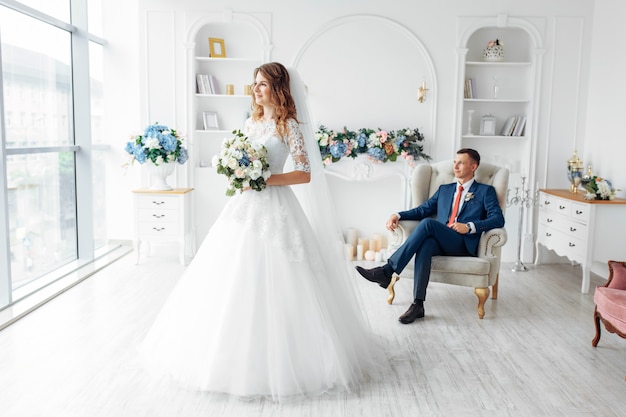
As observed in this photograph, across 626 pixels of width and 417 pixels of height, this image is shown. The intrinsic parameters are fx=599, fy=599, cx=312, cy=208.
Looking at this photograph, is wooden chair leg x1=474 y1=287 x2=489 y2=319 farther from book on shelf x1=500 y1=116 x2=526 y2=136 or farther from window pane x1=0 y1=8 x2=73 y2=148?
window pane x1=0 y1=8 x2=73 y2=148

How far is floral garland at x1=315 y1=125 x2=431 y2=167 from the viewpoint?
6168mm

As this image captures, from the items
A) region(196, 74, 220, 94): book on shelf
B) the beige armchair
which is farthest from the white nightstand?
the beige armchair

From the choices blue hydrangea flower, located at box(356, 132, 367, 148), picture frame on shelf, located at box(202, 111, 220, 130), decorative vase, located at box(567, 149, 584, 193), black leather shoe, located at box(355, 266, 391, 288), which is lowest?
black leather shoe, located at box(355, 266, 391, 288)

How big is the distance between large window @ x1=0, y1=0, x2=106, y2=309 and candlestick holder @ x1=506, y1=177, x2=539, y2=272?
14.2 feet

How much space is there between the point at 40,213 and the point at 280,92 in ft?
9.88

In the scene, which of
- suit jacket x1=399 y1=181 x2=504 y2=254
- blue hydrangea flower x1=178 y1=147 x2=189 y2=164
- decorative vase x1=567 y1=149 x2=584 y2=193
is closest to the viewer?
suit jacket x1=399 y1=181 x2=504 y2=254

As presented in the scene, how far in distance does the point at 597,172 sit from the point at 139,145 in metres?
4.56

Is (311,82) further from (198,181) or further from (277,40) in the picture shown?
(198,181)

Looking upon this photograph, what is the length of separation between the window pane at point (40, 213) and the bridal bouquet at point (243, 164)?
2.42 meters

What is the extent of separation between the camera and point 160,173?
601 centimetres

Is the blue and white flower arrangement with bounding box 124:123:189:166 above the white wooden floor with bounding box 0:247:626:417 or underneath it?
above

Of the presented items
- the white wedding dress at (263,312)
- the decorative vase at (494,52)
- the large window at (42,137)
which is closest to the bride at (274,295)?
the white wedding dress at (263,312)

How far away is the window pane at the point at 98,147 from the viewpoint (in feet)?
21.3

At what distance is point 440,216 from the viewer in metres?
4.86
